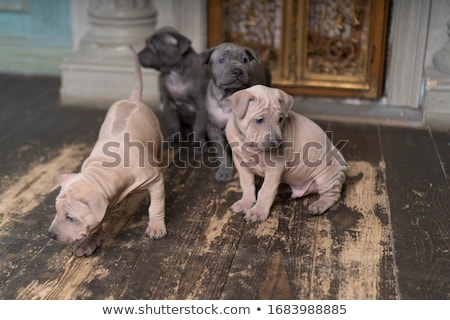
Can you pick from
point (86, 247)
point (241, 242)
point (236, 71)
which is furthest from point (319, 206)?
point (86, 247)

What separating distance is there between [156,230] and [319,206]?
0.89m

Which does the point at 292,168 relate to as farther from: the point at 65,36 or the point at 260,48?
the point at 65,36

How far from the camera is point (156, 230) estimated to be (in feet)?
10.8

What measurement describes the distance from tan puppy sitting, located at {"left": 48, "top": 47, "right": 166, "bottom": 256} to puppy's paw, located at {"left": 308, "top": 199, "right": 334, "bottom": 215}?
0.80 metres

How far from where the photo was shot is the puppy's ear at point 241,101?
125 inches

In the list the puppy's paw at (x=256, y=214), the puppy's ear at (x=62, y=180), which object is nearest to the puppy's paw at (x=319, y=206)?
the puppy's paw at (x=256, y=214)

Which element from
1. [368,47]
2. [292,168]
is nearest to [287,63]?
[368,47]

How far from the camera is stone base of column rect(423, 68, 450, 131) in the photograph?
4.71 meters

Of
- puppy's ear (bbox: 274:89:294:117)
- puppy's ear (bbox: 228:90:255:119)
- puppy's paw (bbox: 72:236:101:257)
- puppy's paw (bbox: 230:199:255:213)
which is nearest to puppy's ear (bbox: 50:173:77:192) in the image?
puppy's paw (bbox: 72:236:101:257)

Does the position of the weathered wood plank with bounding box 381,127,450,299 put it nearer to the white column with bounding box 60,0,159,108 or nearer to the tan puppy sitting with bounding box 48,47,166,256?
the tan puppy sitting with bounding box 48,47,166,256

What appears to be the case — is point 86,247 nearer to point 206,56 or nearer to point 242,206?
point 242,206

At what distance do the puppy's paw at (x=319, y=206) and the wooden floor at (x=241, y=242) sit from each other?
0.04m

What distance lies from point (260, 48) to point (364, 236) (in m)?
2.41

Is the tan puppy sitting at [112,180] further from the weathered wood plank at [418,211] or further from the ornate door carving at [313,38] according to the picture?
the ornate door carving at [313,38]
